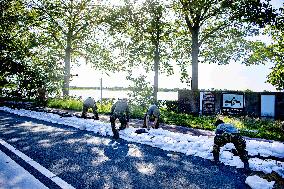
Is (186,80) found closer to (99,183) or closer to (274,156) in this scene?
(274,156)

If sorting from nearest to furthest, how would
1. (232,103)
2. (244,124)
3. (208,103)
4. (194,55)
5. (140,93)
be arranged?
(244,124)
(232,103)
(208,103)
(140,93)
(194,55)

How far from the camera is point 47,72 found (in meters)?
25.8

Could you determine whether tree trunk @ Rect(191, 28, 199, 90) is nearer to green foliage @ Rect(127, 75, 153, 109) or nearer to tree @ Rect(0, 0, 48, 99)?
green foliage @ Rect(127, 75, 153, 109)

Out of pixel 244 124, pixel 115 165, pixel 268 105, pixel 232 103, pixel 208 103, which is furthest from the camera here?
pixel 208 103

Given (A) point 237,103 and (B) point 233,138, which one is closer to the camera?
(B) point 233,138

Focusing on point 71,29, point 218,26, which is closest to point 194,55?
point 218,26

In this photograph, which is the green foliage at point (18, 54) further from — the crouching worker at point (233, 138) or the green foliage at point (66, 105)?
the crouching worker at point (233, 138)

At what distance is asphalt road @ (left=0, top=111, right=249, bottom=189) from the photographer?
6.30m

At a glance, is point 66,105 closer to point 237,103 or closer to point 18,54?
point 18,54

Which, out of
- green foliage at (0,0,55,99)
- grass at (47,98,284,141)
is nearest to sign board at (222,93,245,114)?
grass at (47,98,284,141)

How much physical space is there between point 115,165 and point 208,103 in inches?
469

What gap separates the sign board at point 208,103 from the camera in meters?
18.3

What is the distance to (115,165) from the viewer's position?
7.50 meters

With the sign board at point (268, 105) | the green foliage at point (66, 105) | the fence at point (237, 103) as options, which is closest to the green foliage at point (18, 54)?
the green foliage at point (66, 105)
